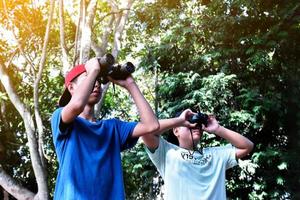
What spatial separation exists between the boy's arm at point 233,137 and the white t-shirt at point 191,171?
72 millimetres

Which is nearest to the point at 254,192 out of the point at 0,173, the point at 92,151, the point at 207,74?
the point at 207,74

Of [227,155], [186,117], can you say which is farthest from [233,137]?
[186,117]

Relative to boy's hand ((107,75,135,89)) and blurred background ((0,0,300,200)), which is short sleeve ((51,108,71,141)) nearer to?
boy's hand ((107,75,135,89))

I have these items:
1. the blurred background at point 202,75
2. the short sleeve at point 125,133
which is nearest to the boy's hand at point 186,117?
the short sleeve at point 125,133

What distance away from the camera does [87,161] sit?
1629 mm

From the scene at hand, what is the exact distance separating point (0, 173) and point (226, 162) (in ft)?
13.0

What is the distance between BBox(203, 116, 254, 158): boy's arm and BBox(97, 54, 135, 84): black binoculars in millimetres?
1001

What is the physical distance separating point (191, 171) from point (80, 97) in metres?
1.16

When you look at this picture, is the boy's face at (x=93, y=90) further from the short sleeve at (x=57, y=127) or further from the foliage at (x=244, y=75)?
the foliage at (x=244, y=75)

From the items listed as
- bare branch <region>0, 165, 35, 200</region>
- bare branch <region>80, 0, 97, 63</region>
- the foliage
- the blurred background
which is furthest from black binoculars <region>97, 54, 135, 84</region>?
the foliage

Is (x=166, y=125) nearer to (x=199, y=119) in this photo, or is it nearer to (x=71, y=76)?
(x=199, y=119)

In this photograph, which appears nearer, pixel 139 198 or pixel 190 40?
pixel 190 40

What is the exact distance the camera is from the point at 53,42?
749 centimetres

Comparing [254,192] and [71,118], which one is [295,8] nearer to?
[254,192]
